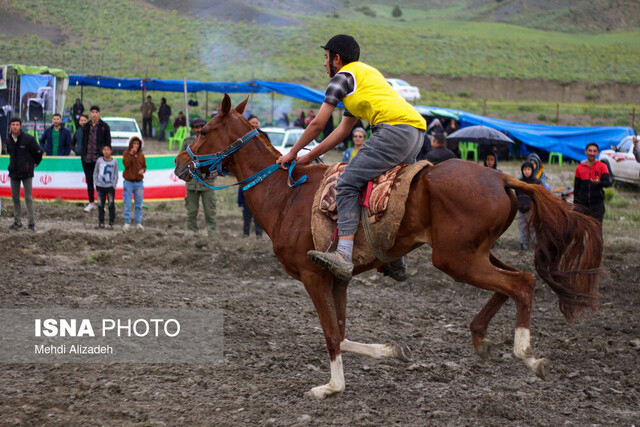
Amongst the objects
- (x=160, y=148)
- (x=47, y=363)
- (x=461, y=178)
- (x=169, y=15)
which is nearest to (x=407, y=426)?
(x=461, y=178)

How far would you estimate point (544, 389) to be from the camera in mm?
5715

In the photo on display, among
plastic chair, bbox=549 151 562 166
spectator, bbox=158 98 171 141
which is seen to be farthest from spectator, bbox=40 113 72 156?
plastic chair, bbox=549 151 562 166

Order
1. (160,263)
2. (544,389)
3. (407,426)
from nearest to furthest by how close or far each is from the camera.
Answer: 1. (407,426)
2. (544,389)
3. (160,263)

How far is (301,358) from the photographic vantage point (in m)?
6.51

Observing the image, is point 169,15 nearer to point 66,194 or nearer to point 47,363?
point 66,194

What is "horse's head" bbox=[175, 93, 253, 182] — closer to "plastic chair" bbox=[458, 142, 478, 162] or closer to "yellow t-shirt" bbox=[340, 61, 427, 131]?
"yellow t-shirt" bbox=[340, 61, 427, 131]

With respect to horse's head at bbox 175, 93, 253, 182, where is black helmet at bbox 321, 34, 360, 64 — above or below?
above

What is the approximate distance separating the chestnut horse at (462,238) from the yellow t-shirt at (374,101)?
1.60 feet

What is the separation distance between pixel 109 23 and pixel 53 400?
63864 mm

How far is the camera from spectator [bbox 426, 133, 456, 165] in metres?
11.7

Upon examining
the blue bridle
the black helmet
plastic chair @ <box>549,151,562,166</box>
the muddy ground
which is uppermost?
the black helmet

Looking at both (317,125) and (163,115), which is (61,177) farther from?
(163,115)

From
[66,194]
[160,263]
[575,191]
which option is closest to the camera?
[160,263]

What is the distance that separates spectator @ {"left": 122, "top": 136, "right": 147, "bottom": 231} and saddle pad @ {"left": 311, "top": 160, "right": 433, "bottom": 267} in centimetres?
881
